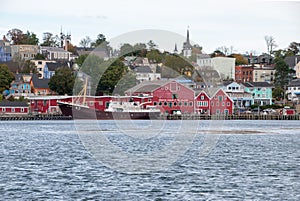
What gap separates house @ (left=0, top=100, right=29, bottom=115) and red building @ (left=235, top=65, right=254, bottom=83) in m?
77.9

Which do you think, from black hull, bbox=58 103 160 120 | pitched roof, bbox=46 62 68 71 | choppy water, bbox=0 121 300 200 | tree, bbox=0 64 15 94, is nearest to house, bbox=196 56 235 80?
pitched roof, bbox=46 62 68 71

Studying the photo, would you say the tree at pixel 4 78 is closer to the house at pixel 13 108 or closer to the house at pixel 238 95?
the house at pixel 13 108

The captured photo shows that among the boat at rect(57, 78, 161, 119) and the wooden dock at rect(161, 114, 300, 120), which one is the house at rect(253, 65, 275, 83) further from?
the boat at rect(57, 78, 161, 119)

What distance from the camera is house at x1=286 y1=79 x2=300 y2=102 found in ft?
521

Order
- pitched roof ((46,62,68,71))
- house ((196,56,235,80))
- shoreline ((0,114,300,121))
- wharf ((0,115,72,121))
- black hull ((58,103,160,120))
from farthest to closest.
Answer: house ((196,56,235,80))
pitched roof ((46,62,68,71))
black hull ((58,103,160,120))
shoreline ((0,114,300,121))
wharf ((0,115,72,121))

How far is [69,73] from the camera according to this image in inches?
5645

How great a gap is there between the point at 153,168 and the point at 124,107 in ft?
294

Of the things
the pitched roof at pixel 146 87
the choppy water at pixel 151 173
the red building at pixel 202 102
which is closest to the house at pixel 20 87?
the pitched roof at pixel 146 87

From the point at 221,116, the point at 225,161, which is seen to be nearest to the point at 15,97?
the point at 221,116

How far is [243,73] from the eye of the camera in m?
195

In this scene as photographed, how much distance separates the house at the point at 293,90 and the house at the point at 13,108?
192 ft

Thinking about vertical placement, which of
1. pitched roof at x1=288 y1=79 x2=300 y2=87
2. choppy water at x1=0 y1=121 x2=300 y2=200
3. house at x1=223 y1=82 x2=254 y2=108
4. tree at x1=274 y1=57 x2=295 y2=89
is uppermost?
tree at x1=274 y1=57 x2=295 y2=89

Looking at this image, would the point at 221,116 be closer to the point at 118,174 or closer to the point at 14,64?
the point at 14,64

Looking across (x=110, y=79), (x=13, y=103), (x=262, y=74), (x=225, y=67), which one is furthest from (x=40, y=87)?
(x=262, y=74)
